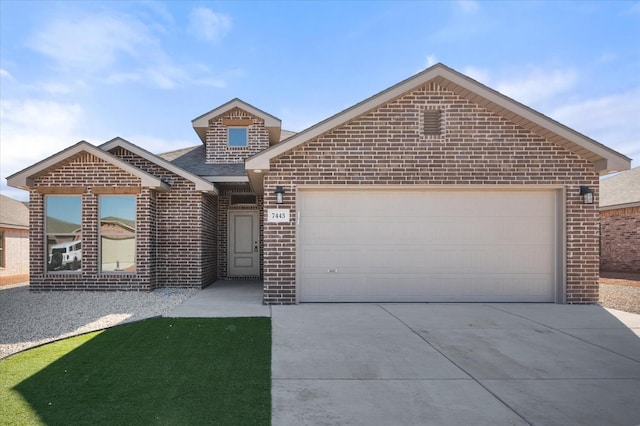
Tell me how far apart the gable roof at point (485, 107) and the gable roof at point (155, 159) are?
283 centimetres

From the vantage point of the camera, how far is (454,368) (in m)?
4.61

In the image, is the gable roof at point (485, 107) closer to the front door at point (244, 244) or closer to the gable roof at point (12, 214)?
the front door at point (244, 244)

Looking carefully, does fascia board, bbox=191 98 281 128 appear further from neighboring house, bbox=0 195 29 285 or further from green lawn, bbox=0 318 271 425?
neighboring house, bbox=0 195 29 285

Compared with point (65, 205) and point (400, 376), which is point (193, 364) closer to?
point (400, 376)

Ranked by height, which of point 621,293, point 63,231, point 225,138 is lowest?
point 621,293

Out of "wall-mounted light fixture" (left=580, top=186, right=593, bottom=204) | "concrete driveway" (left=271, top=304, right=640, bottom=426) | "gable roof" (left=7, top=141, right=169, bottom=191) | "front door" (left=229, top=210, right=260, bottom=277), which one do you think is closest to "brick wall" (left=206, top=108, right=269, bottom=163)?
"front door" (left=229, top=210, right=260, bottom=277)

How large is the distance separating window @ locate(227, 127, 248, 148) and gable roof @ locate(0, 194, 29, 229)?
10240 mm

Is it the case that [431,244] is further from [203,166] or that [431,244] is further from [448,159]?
[203,166]

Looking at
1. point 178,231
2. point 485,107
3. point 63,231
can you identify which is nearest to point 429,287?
point 485,107

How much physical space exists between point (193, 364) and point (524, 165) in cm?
785

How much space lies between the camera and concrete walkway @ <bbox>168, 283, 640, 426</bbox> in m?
3.49

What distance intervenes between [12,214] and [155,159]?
11.5 meters

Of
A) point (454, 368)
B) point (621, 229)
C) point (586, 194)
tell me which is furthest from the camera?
point (621, 229)

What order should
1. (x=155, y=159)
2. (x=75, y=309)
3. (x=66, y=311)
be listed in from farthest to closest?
(x=155, y=159) < (x=75, y=309) < (x=66, y=311)
